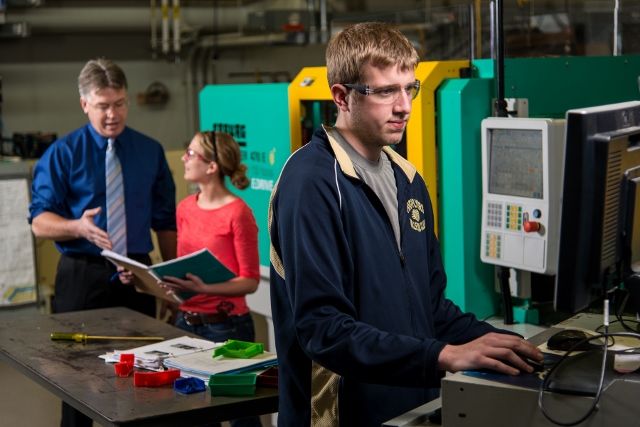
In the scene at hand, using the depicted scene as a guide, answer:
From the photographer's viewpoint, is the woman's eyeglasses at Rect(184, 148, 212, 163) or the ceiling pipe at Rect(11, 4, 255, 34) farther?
the ceiling pipe at Rect(11, 4, 255, 34)

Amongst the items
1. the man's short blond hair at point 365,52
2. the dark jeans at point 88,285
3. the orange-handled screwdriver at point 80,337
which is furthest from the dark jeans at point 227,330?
the man's short blond hair at point 365,52

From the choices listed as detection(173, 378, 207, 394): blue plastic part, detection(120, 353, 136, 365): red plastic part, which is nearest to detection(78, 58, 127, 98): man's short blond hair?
detection(120, 353, 136, 365): red plastic part

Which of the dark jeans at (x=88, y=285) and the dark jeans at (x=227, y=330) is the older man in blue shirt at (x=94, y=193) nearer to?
the dark jeans at (x=88, y=285)

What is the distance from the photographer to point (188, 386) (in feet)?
7.27

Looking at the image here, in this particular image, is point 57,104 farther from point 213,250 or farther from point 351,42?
point 351,42

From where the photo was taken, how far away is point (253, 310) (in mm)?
3977

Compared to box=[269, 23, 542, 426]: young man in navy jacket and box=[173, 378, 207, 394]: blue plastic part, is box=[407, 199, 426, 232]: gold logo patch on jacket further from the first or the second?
box=[173, 378, 207, 394]: blue plastic part

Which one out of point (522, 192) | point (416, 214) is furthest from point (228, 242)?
point (416, 214)

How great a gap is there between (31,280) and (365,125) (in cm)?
388

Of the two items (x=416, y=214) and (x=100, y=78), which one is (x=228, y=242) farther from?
(x=416, y=214)

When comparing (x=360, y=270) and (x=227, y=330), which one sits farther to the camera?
(x=227, y=330)

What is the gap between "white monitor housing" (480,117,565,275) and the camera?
2639 mm

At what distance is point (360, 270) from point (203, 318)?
1538 mm

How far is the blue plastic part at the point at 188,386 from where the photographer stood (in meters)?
2.21
